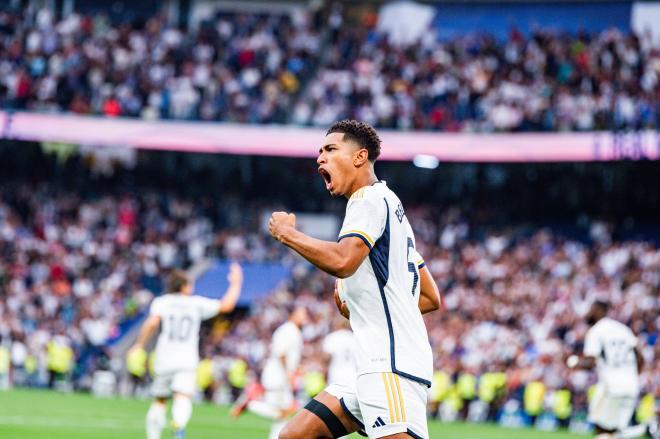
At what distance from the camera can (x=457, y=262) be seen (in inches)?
1198

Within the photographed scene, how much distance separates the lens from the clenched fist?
6.05 meters

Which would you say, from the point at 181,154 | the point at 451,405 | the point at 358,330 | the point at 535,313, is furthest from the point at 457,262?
the point at 358,330

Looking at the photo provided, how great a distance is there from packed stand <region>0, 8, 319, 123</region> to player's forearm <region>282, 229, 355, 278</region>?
27151 mm

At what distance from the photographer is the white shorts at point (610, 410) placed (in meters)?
14.2

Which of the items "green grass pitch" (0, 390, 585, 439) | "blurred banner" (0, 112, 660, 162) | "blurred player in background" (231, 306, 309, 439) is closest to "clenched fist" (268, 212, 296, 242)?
"green grass pitch" (0, 390, 585, 439)

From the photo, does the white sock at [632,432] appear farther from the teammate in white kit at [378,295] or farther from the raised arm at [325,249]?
the raised arm at [325,249]

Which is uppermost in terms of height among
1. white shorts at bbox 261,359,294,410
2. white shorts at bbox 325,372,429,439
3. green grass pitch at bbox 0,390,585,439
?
white shorts at bbox 325,372,429,439

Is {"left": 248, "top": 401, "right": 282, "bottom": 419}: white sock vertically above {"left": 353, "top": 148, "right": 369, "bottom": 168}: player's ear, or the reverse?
{"left": 353, "top": 148, "right": 369, "bottom": 168}: player's ear

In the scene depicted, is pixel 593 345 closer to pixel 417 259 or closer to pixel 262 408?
pixel 262 408

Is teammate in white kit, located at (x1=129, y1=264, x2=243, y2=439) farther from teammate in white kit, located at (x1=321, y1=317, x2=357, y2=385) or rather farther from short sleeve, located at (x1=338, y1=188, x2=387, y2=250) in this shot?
short sleeve, located at (x1=338, y1=188, x2=387, y2=250)

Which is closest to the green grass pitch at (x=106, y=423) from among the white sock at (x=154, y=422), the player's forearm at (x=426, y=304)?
the white sock at (x=154, y=422)

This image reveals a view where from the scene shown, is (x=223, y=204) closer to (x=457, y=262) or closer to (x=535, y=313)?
(x=457, y=262)

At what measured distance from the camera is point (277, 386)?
56.6ft

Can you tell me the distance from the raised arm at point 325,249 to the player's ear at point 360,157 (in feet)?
1.76
